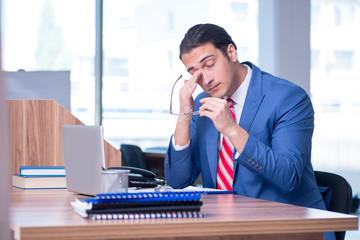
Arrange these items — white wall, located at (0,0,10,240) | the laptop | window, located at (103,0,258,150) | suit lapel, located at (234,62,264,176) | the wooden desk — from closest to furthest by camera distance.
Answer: white wall, located at (0,0,10,240) → the wooden desk → the laptop → suit lapel, located at (234,62,264,176) → window, located at (103,0,258,150)

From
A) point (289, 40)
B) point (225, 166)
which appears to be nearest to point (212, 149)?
point (225, 166)

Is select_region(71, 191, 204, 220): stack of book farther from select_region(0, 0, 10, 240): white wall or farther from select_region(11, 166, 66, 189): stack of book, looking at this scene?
select_region(11, 166, 66, 189): stack of book

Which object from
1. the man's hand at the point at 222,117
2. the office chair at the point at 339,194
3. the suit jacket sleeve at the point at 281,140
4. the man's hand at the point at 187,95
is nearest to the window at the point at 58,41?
the man's hand at the point at 187,95

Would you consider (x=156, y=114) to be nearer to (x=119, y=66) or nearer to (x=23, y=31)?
(x=119, y=66)

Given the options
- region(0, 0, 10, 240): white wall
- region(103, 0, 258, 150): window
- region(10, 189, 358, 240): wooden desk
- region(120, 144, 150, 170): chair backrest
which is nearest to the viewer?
region(0, 0, 10, 240): white wall

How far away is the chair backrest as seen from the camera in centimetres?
401

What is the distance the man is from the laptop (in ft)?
1.26

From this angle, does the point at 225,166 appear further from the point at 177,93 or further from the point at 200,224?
the point at 200,224

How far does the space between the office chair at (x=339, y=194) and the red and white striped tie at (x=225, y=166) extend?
36 cm

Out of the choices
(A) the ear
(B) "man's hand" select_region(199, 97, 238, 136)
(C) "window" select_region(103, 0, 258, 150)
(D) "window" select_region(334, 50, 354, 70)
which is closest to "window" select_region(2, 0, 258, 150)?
(C) "window" select_region(103, 0, 258, 150)

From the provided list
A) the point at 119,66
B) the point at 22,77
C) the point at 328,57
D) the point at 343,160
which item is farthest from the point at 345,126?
the point at 22,77

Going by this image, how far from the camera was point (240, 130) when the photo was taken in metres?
1.88

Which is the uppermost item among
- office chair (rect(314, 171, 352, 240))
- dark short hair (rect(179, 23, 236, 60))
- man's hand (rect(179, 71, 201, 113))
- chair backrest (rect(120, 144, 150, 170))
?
dark short hair (rect(179, 23, 236, 60))

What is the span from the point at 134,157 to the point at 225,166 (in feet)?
6.33
